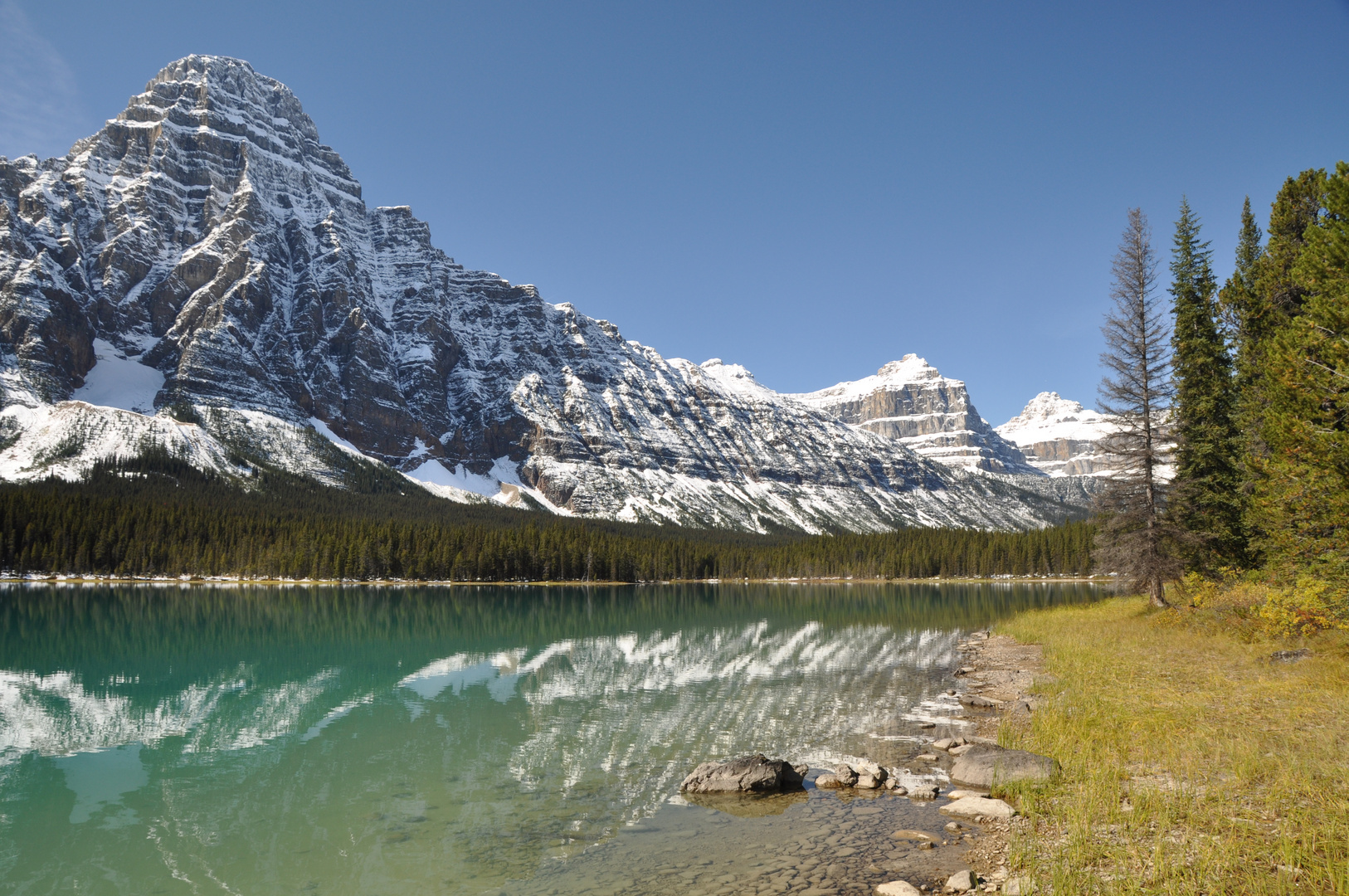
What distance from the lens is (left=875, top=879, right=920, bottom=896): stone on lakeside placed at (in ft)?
34.5

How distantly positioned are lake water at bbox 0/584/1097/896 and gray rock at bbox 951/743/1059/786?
6.71ft

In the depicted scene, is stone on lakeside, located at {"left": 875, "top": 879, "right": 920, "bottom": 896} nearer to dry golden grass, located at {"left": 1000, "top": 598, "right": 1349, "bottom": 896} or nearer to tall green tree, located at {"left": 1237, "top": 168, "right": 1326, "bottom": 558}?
dry golden grass, located at {"left": 1000, "top": 598, "right": 1349, "bottom": 896}

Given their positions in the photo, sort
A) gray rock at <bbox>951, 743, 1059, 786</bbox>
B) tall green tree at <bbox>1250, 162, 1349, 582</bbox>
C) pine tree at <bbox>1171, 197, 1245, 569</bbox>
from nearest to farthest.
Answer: gray rock at <bbox>951, 743, 1059, 786</bbox>, tall green tree at <bbox>1250, 162, 1349, 582</bbox>, pine tree at <bbox>1171, 197, 1245, 569</bbox>

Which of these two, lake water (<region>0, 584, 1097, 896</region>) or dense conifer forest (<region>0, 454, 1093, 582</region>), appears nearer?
lake water (<region>0, 584, 1097, 896</region>)

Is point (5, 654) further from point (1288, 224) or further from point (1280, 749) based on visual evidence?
point (1288, 224)

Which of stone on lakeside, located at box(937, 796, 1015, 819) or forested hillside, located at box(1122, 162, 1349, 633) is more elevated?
forested hillside, located at box(1122, 162, 1349, 633)

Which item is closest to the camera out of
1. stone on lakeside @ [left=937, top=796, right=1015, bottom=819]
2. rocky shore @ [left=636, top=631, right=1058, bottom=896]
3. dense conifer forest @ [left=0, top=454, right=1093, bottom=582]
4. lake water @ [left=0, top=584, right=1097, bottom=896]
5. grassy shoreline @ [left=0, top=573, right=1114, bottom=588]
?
rocky shore @ [left=636, top=631, right=1058, bottom=896]

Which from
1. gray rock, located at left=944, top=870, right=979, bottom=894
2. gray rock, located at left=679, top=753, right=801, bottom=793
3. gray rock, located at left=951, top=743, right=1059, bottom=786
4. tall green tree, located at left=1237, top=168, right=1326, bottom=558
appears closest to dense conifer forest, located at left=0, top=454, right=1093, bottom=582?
tall green tree, located at left=1237, top=168, right=1326, bottom=558

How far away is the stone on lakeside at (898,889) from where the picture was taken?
34.5 ft

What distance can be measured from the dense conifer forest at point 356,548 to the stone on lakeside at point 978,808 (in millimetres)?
133600

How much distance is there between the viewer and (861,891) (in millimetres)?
10867

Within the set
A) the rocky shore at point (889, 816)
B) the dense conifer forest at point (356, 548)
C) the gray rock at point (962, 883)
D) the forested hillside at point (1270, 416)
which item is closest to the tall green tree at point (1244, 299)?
the forested hillside at point (1270, 416)

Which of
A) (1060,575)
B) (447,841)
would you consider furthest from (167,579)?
(1060,575)

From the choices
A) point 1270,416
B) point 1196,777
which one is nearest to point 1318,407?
point 1270,416
